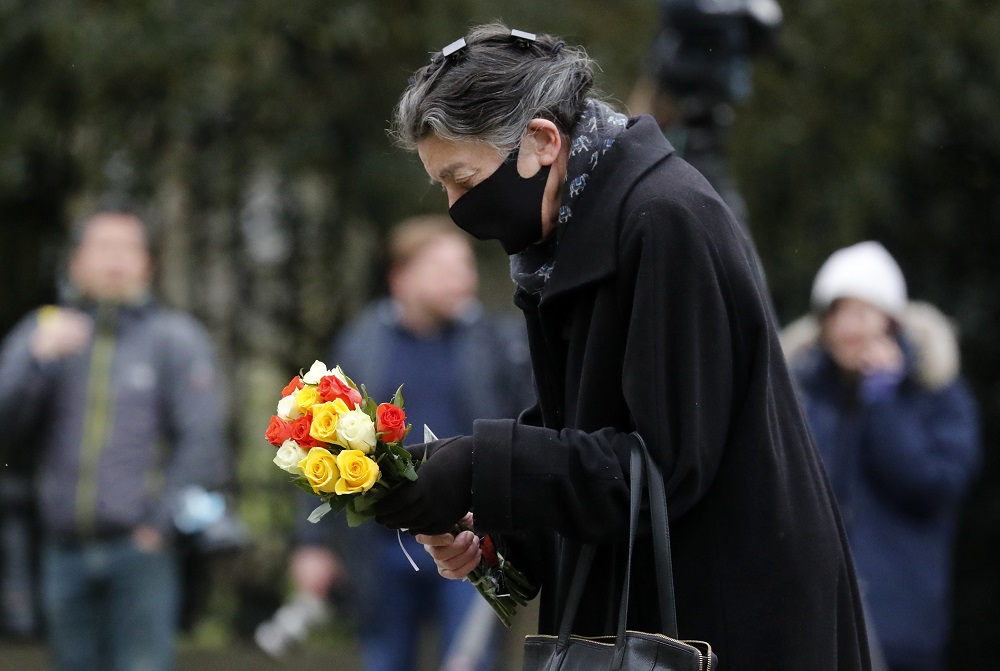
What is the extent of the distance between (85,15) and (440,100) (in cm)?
492

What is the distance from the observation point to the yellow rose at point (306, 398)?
97.9 inches

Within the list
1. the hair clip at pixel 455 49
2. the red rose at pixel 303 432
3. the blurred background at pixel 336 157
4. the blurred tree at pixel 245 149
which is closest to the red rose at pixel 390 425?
the red rose at pixel 303 432

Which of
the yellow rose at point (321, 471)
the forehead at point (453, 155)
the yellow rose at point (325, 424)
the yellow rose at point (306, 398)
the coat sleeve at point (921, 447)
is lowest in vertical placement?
the coat sleeve at point (921, 447)

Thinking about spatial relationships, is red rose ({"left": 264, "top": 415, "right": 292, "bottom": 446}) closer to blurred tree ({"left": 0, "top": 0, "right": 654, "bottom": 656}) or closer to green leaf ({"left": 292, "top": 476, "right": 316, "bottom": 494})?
green leaf ({"left": 292, "top": 476, "right": 316, "bottom": 494})

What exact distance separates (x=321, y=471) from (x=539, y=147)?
0.66m

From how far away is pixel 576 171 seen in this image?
2508 millimetres

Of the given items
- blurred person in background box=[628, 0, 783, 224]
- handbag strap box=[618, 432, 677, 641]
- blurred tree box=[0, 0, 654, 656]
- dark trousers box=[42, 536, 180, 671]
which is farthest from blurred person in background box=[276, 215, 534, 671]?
handbag strap box=[618, 432, 677, 641]

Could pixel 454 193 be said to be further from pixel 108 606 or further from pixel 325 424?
pixel 108 606

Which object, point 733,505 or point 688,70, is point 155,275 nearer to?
point 688,70

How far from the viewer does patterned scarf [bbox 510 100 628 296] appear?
8.21ft

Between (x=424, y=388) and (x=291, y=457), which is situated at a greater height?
(x=291, y=457)

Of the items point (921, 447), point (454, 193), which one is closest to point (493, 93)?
point (454, 193)

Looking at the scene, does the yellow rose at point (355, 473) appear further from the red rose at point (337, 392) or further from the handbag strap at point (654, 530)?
the handbag strap at point (654, 530)

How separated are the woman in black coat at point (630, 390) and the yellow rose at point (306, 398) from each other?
214mm
